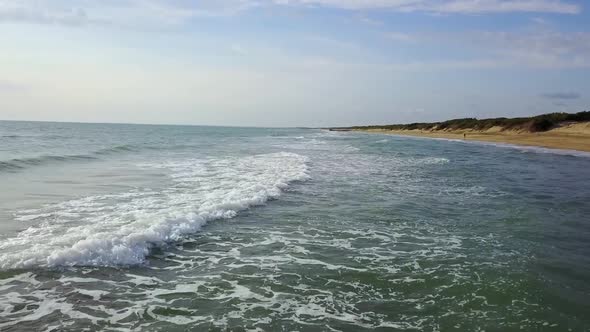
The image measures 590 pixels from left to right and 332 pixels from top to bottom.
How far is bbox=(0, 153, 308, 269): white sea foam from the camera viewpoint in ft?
24.7

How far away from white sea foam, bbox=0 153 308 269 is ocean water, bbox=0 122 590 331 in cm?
4

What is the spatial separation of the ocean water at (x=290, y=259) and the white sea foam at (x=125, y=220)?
0.12 ft

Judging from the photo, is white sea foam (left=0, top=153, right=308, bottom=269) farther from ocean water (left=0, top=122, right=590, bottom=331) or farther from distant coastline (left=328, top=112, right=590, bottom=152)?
distant coastline (left=328, top=112, right=590, bottom=152)

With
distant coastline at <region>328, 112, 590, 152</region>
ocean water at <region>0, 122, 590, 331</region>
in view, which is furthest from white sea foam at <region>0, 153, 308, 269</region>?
distant coastline at <region>328, 112, 590, 152</region>

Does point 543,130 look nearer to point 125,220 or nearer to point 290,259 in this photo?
point 290,259

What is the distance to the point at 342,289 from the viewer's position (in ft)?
21.3

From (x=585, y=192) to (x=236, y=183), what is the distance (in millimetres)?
12090

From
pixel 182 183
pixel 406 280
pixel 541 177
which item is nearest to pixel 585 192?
pixel 541 177

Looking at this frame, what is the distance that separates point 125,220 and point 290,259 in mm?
4413

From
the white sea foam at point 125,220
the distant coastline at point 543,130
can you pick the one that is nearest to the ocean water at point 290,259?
the white sea foam at point 125,220

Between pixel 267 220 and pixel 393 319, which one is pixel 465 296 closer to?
pixel 393 319

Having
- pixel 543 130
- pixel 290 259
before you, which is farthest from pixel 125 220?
pixel 543 130

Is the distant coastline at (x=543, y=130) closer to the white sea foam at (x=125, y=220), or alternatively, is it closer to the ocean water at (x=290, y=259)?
the ocean water at (x=290, y=259)

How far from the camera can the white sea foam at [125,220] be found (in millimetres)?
7535
